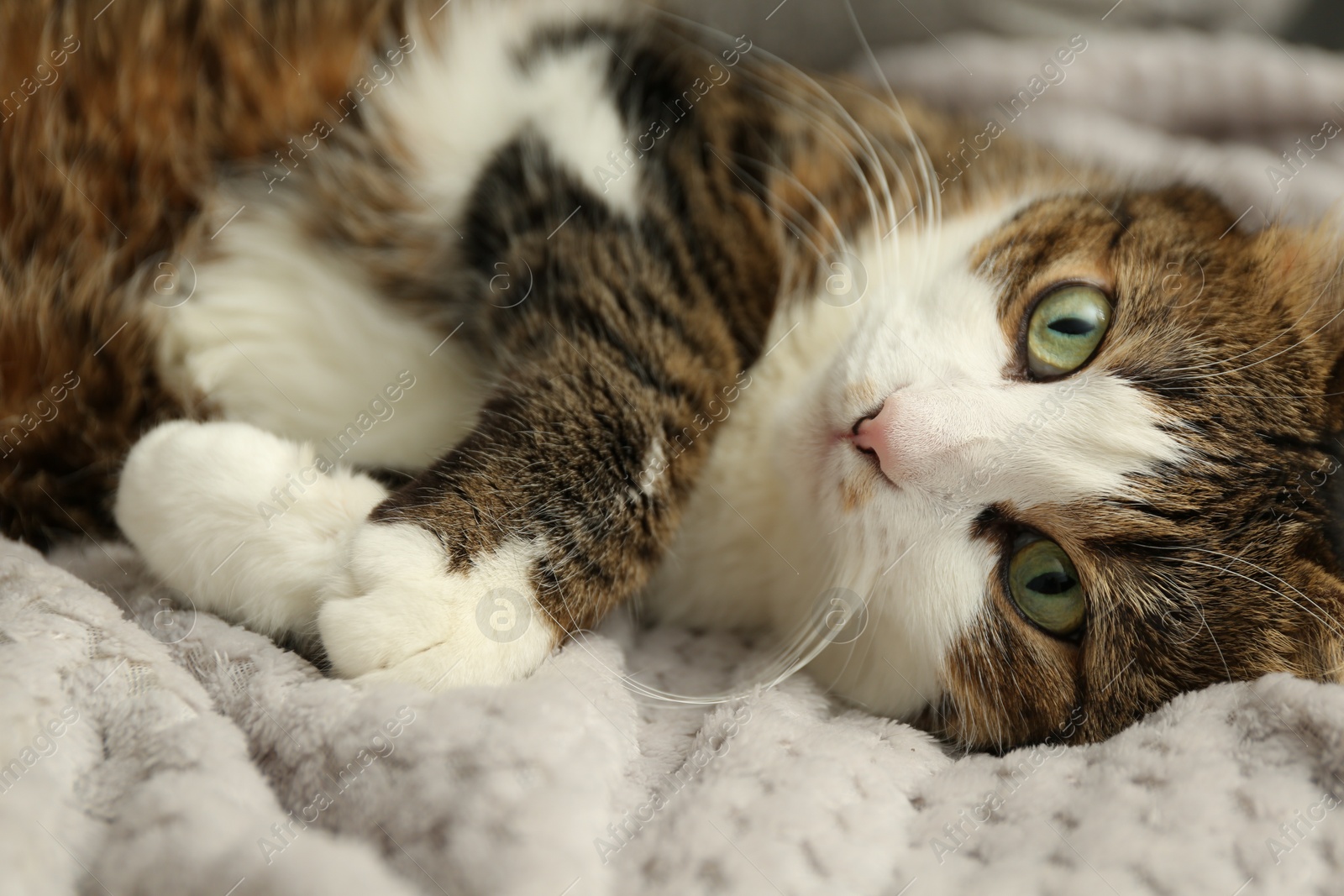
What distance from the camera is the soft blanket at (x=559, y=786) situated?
24.1 inches

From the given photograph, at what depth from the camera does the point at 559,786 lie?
67cm

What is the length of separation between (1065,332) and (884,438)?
253mm

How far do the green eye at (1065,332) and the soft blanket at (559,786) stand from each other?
1.11 feet

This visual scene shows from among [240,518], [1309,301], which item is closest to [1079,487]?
[1309,301]

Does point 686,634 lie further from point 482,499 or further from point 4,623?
point 4,623

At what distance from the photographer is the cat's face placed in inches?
33.3

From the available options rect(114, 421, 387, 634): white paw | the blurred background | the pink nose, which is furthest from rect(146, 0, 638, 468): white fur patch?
the blurred background

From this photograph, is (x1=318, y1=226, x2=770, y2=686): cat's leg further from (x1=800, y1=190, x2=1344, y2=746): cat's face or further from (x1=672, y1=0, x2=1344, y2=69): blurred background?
(x1=672, y1=0, x2=1344, y2=69): blurred background

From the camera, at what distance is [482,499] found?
872 mm

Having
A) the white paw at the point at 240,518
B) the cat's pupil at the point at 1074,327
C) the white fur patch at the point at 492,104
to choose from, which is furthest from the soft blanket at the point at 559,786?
the white fur patch at the point at 492,104

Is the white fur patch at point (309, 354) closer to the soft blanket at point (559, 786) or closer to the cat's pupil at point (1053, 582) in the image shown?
the soft blanket at point (559, 786)

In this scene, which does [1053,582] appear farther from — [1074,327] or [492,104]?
[492,104]

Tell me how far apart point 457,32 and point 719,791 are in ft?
3.22

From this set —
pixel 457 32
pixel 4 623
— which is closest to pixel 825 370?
pixel 457 32
